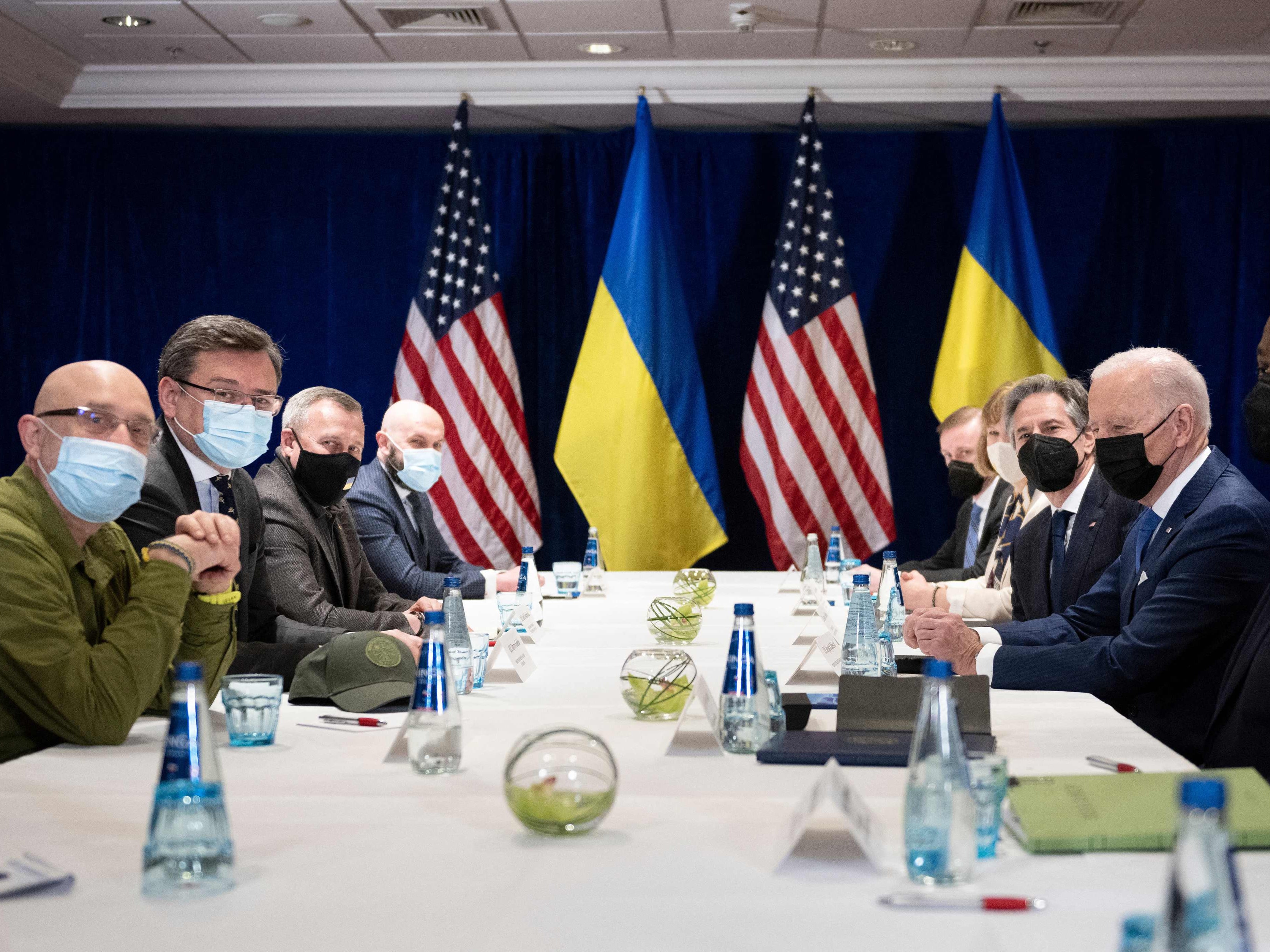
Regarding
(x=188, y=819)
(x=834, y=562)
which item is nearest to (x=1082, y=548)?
(x=834, y=562)

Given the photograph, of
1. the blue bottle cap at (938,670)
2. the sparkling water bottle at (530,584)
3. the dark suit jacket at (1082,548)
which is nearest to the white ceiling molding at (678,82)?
the dark suit jacket at (1082,548)

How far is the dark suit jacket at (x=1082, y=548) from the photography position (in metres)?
3.38

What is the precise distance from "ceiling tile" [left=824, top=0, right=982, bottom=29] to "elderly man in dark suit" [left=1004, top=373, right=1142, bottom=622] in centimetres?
225

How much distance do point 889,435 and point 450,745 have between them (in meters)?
5.54

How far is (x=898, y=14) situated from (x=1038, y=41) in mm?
829

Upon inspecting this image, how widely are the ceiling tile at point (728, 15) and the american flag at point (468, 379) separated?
4.45 feet

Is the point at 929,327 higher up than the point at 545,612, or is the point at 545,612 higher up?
the point at 929,327

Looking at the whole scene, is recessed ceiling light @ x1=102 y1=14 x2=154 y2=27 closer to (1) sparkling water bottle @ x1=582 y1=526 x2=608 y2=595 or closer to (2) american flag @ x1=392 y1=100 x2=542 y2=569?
(2) american flag @ x1=392 y1=100 x2=542 y2=569

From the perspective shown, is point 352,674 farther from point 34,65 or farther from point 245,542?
point 34,65

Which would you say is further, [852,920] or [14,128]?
[14,128]

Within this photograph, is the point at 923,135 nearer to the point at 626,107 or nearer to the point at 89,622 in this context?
the point at 626,107

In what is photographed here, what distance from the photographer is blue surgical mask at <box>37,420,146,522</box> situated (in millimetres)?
2074

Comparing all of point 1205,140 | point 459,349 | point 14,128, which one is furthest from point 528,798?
point 14,128

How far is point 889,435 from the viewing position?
702 cm
